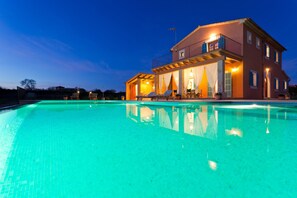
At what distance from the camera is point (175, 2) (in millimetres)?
22672

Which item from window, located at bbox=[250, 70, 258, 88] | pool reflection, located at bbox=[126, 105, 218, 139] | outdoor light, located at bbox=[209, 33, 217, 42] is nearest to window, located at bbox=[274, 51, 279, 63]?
window, located at bbox=[250, 70, 258, 88]

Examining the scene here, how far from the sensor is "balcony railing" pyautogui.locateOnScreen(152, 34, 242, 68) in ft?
34.1

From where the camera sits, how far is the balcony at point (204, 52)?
9596mm

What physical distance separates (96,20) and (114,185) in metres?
26.7

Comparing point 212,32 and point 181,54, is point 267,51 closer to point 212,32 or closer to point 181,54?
point 212,32

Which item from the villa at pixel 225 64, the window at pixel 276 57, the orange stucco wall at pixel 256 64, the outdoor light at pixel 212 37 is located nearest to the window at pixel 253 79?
the villa at pixel 225 64

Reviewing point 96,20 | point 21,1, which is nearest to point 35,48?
point 21,1

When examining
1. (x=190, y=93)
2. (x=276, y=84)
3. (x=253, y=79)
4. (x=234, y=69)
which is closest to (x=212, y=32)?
(x=234, y=69)

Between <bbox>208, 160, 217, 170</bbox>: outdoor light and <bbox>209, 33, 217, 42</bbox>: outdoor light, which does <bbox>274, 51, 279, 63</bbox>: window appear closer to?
<bbox>209, 33, 217, 42</bbox>: outdoor light

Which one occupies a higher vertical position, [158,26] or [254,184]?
[158,26]

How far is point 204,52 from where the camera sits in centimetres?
1146

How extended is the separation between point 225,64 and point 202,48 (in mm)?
2196

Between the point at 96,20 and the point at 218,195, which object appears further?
the point at 96,20

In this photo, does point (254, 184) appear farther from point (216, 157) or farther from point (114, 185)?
point (114, 185)
